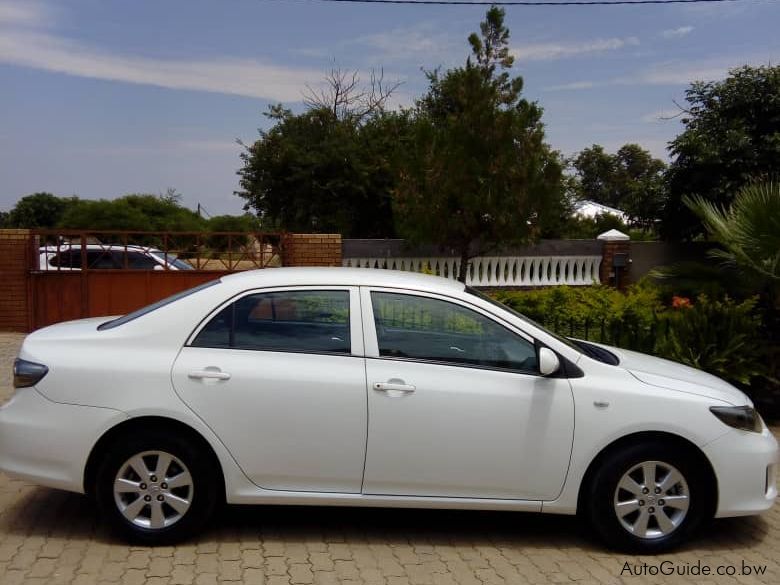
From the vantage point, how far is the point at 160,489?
430 cm

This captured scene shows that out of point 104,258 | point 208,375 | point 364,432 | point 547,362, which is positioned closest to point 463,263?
point 104,258

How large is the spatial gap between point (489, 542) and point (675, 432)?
1.25m

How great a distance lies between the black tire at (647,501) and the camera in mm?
4320

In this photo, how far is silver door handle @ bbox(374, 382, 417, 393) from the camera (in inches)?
169

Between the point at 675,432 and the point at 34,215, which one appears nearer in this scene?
the point at 675,432

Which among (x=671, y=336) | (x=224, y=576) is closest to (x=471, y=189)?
(x=671, y=336)

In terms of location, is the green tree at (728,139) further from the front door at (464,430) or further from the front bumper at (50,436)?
the front bumper at (50,436)

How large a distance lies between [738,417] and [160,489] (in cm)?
330

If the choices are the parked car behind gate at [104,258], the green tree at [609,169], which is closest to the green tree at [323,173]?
the parked car behind gate at [104,258]

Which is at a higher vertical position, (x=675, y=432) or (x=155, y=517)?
(x=675, y=432)

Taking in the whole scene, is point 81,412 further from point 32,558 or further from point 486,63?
point 486,63

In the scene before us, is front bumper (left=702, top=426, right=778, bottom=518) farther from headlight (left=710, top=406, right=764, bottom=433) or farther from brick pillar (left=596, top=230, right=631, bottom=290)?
brick pillar (left=596, top=230, right=631, bottom=290)

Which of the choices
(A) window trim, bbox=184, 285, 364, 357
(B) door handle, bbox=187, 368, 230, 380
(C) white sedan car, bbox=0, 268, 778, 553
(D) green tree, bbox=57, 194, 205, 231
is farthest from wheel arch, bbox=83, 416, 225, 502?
(D) green tree, bbox=57, 194, 205, 231

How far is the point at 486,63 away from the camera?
12.0 m
